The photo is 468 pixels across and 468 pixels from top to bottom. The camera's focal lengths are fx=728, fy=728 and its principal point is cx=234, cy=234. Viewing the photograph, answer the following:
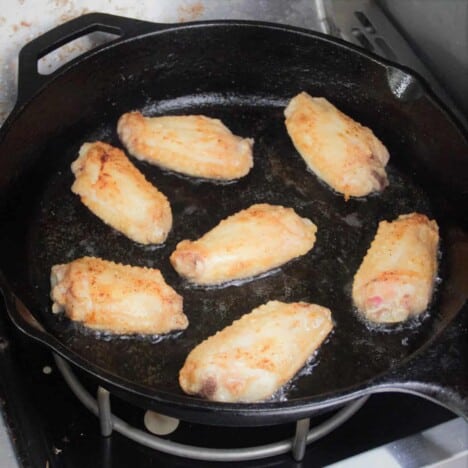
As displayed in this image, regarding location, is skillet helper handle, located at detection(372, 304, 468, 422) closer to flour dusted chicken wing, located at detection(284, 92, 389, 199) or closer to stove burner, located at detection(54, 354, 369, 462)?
stove burner, located at detection(54, 354, 369, 462)

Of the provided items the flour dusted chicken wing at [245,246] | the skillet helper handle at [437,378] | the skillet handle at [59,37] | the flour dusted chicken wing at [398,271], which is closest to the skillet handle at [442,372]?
the skillet helper handle at [437,378]

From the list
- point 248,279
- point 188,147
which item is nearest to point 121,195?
point 188,147

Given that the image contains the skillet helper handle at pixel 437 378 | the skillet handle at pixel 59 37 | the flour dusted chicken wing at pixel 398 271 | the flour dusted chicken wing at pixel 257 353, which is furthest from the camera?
the skillet handle at pixel 59 37

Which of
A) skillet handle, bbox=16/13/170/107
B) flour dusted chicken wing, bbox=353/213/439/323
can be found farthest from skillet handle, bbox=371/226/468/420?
skillet handle, bbox=16/13/170/107

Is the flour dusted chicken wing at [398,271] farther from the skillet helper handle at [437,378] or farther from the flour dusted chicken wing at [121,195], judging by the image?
the flour dusted chicken wing at [121,195]

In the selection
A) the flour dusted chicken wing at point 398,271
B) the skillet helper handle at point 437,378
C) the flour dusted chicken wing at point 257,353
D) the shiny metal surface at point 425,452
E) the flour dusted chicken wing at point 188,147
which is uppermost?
the flour dusted chicken wing at point 188,147

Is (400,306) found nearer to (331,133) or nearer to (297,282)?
(297,282)

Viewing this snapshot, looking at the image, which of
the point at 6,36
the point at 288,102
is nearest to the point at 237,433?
the point at 288,102
